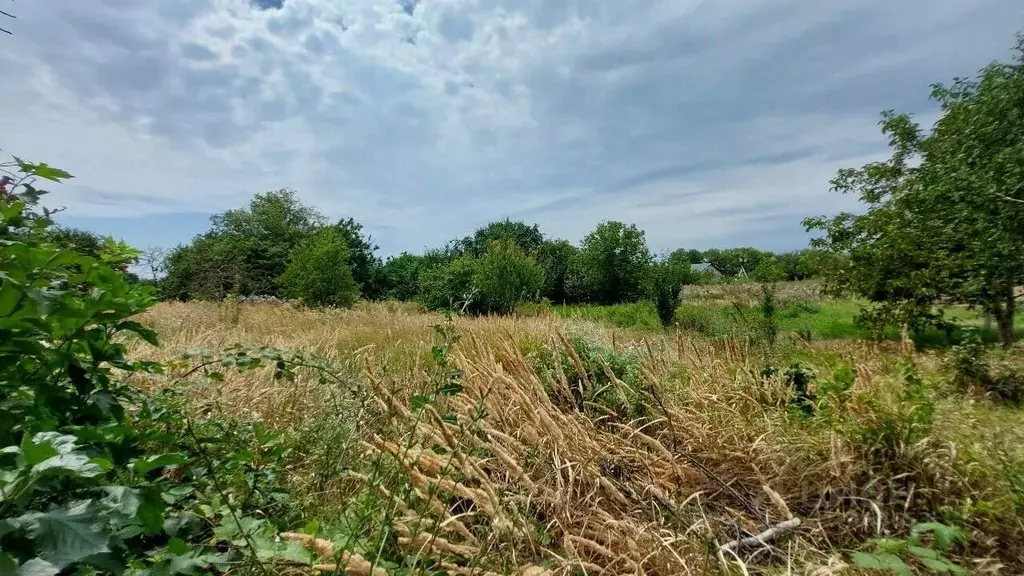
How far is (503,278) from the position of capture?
16.7 meters

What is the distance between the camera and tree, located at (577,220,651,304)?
3206 centimetres

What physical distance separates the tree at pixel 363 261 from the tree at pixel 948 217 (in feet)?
70.8

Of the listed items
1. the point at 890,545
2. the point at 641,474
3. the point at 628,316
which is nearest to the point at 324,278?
the point at 628,316

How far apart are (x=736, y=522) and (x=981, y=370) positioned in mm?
5101

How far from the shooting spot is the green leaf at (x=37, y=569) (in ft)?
2.07

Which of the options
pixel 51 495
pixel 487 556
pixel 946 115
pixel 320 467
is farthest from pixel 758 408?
pixel 946 115

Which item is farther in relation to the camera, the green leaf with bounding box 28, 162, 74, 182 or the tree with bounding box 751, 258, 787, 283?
the tree with bounding box 751, 258, 787, 283

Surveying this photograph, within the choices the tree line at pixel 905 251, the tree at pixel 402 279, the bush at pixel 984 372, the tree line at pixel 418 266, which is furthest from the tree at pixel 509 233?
the bush at pixel 984 372

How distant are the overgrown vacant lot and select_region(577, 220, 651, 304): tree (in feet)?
94.3

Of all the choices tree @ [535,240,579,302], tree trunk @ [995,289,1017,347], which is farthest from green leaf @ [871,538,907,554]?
tree @ [535,240,579,302]

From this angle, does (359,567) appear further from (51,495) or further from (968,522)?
(968,522)

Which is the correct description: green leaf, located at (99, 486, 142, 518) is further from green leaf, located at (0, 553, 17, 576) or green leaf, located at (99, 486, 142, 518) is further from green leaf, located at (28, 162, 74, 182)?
green leaf, located at (28, 162, 74, 182)

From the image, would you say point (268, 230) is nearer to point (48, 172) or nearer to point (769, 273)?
point (769, 273)

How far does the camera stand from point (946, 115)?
969 centimetres
